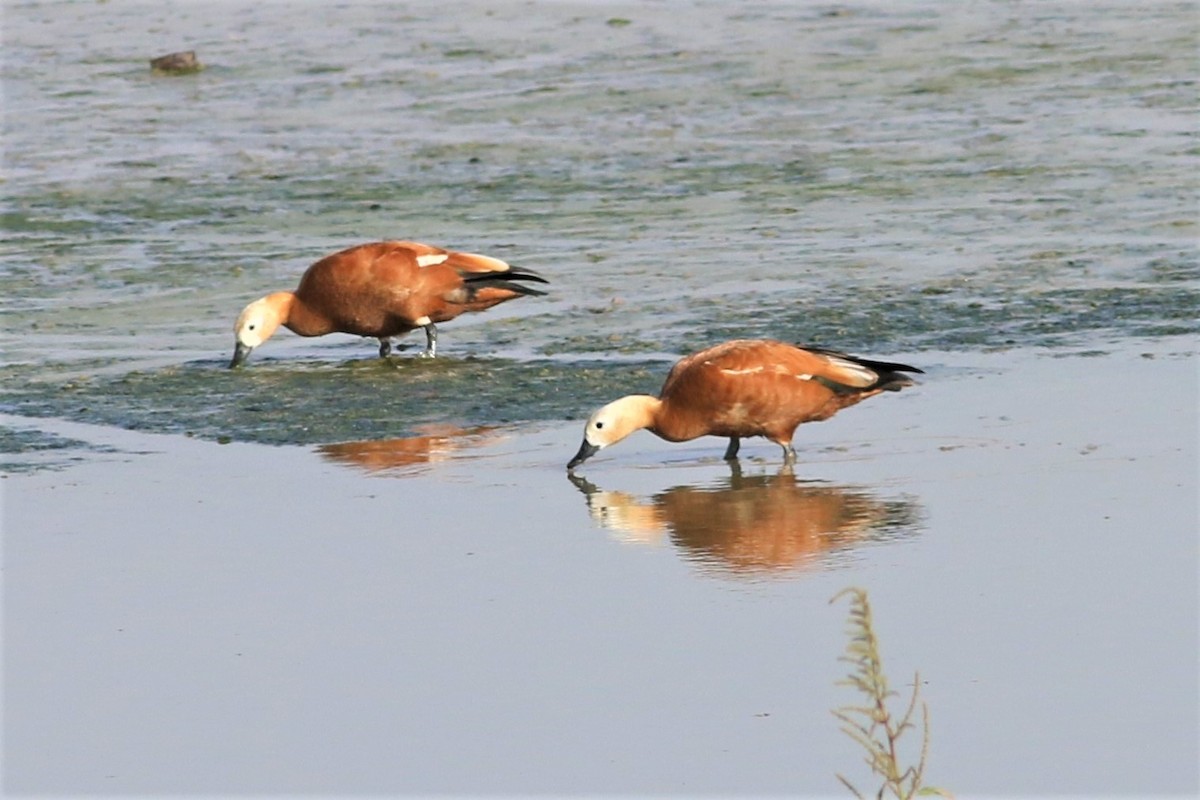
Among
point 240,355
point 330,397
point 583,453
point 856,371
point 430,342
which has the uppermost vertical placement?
point 430,342

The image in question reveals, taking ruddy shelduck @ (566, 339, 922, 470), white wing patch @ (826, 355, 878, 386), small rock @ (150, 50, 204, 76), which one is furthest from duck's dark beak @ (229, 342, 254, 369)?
small rock @ (150, 50, 204, 76)

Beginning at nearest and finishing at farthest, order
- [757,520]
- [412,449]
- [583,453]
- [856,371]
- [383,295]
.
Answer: [757,520] < [583,453] < [856,371] < [412,449] < [383,295]

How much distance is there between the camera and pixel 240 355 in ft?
38.1

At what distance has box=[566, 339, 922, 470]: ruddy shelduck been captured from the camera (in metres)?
9.28

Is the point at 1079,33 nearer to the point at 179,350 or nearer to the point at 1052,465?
the point at 179,350

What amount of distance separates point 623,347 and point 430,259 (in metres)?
1.12

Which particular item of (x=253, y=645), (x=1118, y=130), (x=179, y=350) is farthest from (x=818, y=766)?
(x=1118, y=130)

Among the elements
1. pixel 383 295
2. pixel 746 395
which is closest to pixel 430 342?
pixel 383 295

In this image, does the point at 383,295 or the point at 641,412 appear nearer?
the point at 641,412

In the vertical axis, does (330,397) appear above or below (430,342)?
below

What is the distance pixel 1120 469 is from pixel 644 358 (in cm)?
310

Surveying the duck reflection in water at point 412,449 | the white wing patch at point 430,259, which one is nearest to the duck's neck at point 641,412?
the duck reflection in water at point 412,449

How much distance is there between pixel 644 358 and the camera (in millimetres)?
11250

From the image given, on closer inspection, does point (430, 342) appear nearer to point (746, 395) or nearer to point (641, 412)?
point (641, 412)
